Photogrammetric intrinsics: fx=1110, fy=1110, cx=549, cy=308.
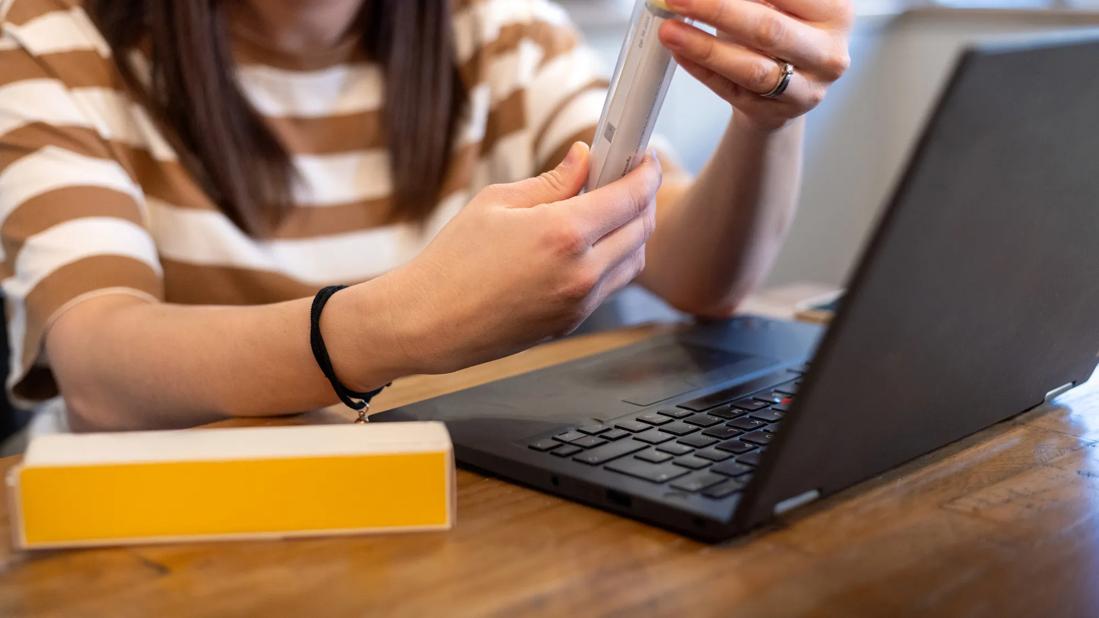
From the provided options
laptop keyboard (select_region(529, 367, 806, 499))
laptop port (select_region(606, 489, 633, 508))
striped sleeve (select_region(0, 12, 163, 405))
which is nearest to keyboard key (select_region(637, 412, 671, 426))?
laptop keyboard (select_region(529, 367, 806, 499))

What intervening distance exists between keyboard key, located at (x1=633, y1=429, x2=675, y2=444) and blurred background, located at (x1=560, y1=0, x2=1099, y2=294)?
82.7 inches

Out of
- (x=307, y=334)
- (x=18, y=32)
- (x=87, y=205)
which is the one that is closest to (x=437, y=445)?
(x=307, y=334)

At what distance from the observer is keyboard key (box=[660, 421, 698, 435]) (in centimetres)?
63

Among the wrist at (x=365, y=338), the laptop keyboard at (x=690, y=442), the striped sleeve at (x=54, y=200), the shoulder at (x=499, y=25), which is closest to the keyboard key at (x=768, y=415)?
the laptop keyboard at (x=690, y=442)

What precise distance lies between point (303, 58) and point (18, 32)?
262mm

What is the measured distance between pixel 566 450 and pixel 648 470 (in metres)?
0.06

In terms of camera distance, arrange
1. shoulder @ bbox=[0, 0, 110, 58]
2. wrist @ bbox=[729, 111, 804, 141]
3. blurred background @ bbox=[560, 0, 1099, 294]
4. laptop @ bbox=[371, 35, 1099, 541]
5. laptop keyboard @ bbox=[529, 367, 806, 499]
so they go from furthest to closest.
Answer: blurred background @ bbox=[560, 0, 1099, 294] < shoulder @ bbox=[0, 0, 110, 58] < wrist @ bbox=[729, 111, 804, 141] < laptop keyboard @ bbox=[529, 367, 806, 499] < laptop @ bbox=[371, 35, 1099, 541]

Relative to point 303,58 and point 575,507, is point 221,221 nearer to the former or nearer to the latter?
point 303,58

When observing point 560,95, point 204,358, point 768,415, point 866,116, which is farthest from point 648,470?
point 866,116

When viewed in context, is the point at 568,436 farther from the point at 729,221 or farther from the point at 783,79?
the point at 729,221

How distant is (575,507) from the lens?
57cm

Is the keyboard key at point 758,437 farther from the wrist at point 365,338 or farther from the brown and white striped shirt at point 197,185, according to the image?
the brown and white striped shirt at point 197,185

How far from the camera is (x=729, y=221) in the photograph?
0.94 metres

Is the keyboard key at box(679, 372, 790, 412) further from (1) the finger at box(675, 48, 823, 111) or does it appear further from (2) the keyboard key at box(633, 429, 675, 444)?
(1) the finger at box(675, 48, 823, 111)
